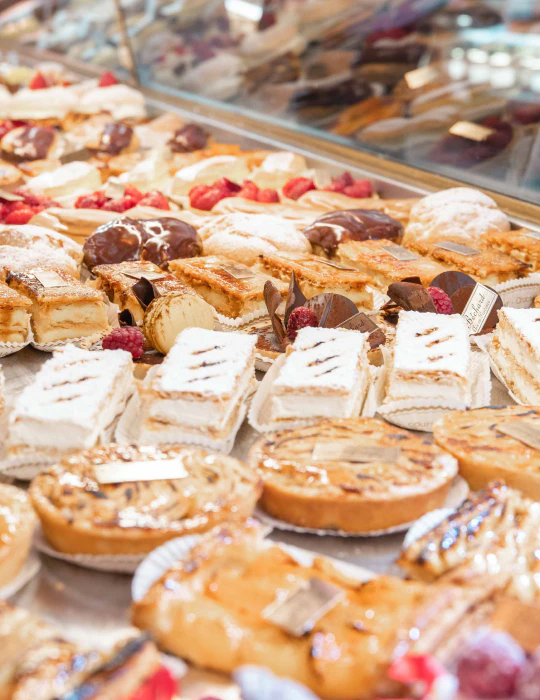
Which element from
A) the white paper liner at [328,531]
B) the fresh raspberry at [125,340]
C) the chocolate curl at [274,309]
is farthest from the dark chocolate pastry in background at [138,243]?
the white paper liner at [328,531]

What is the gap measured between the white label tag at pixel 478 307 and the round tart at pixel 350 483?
1.27m

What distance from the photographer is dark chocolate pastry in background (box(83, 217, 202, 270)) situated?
445 cm

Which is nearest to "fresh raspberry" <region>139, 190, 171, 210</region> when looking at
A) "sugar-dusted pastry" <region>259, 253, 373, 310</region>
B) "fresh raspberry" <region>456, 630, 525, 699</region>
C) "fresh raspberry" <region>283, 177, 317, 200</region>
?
"fresh raspberry" <region>283, 177, 317, 200</region>

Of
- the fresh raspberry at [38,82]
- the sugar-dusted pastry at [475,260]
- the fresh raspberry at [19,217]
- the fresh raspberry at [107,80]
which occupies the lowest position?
the sugar-dusted pastry at [475,260]

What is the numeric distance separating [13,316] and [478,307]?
2.07 metres

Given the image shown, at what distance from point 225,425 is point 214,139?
4.59 meters

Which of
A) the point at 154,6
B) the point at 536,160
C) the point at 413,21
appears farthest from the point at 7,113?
the point at 536,160

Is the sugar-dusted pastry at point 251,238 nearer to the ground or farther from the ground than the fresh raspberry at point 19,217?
nearer to the ground

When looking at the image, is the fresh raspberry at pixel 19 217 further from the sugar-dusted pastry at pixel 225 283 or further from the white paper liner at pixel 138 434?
the white paper liner at pixel 138 434

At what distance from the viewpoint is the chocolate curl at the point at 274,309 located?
3443 millimetres

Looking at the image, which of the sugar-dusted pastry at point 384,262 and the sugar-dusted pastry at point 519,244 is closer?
the sugar-dusted pastry at point 384,262

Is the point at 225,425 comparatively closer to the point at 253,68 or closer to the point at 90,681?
the point at 90,681

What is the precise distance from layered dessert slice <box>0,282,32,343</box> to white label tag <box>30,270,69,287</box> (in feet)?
0.63

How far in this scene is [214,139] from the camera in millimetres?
6828
